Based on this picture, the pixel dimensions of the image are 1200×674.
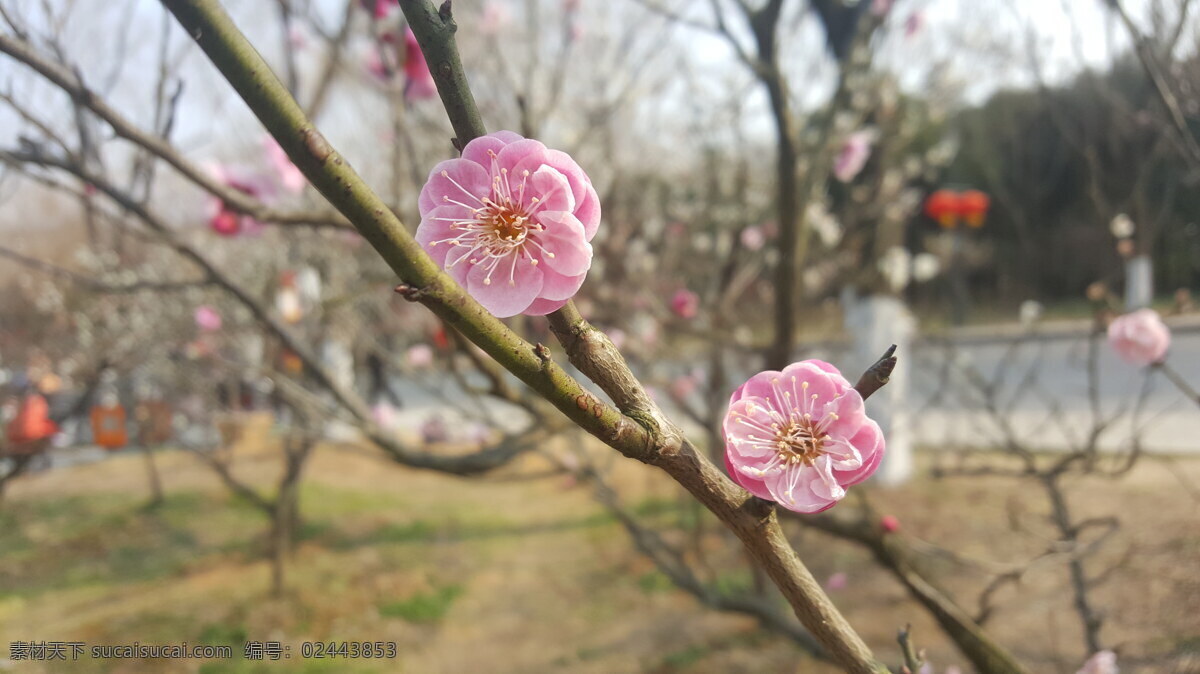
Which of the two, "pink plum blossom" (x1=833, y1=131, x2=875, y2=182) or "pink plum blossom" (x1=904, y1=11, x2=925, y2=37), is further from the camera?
"pink plum blossom" (x1=904, y1=11, x2=925, y2=37)

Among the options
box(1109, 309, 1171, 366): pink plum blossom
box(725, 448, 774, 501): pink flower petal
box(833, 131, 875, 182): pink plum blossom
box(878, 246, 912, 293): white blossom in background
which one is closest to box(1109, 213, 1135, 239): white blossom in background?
box(878, 246, 912, 293): white blossom in background

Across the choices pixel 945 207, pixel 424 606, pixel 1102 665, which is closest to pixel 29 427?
pixel 424 606

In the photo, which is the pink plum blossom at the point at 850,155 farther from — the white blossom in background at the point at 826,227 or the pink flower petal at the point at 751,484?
the pink flower petal at the point at 751,484

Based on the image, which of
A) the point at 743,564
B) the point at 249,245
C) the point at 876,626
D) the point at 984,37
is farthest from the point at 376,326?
the point at 984,37

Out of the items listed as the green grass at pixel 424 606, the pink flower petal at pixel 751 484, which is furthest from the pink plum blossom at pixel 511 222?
the green grass at pixel 424 606

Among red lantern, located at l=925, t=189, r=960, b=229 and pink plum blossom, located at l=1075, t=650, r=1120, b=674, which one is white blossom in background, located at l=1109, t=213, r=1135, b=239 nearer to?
pink plum blossom, located at l=1075, t=650, r=1120, b=674

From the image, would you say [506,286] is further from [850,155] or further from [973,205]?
[973,205]
